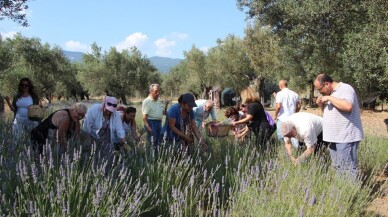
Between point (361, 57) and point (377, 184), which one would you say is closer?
point (377, 184)

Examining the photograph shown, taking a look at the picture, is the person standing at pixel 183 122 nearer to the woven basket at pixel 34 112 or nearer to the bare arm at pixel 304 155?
the bare arm at pixel 304 155

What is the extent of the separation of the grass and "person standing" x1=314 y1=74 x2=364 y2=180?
49cm

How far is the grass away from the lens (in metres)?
2.73

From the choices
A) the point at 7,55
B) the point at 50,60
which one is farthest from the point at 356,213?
the point at 50,60

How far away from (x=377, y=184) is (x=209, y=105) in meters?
3.42

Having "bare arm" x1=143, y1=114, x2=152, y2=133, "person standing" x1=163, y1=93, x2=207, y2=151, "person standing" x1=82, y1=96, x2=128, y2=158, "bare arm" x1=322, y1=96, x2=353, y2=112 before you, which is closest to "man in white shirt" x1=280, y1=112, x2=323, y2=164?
"bare arm" x1=322, y1=96, x2=353, y2=112

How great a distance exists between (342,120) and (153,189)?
2.52 m

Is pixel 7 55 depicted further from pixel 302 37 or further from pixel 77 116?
pixel 77 116

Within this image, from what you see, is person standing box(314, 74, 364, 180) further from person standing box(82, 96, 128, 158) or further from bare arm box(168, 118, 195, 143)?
person standing box(82, 96, 128, 158)

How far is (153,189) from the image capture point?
376 centimetres

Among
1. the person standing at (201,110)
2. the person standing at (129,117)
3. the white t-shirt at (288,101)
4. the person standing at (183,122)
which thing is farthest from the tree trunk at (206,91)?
the person standing at (183,122)

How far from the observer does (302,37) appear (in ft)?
31.3

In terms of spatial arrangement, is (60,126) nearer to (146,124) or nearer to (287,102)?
(146,124)

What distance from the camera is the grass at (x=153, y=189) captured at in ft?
8.95
